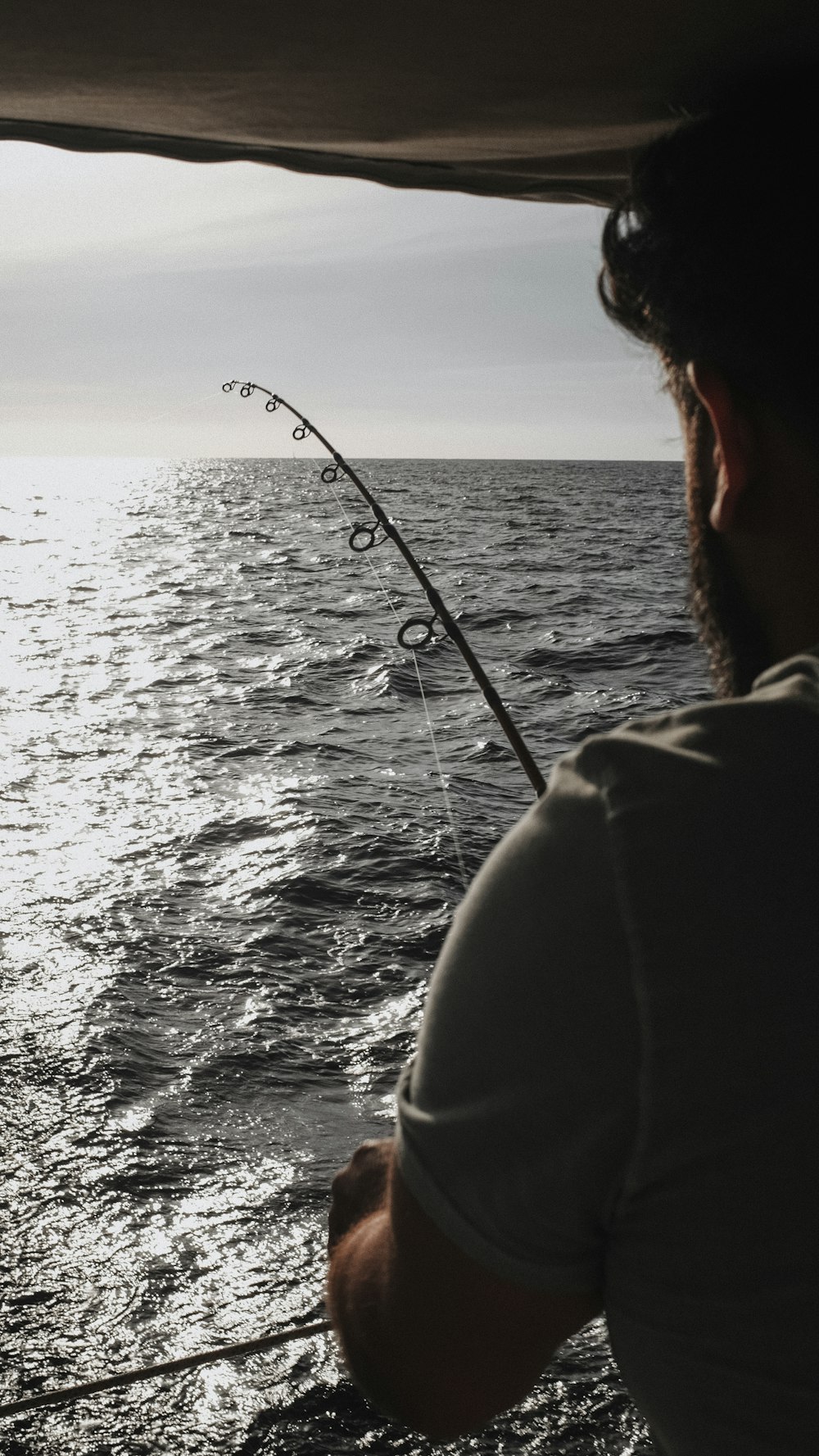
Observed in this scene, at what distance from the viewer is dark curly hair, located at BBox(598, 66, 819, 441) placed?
0.89 m

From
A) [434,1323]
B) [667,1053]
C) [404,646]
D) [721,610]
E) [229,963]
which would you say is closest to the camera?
[667,1053]

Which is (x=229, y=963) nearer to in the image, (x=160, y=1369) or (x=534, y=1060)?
(x=160, y=1369)

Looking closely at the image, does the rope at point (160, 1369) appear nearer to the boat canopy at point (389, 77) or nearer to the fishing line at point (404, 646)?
the fishing line at point (404, 646)

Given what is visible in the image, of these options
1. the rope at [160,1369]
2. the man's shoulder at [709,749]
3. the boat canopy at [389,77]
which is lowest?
the rope at [160,1369]

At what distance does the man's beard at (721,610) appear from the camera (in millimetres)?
950

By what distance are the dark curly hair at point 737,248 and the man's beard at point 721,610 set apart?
11 centimetres

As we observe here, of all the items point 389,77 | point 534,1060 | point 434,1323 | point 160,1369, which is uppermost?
point 389,77

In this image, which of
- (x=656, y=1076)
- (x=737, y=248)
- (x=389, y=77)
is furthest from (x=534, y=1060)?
(x=389, y=77)

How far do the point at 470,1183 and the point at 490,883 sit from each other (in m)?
0.20

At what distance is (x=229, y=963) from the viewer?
636 cm

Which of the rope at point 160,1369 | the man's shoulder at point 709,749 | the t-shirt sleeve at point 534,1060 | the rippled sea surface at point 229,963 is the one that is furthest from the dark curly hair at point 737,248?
the rippled sea surface at point 229,963

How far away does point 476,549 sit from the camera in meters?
29.9

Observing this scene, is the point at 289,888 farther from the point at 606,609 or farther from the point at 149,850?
the point at 606,609

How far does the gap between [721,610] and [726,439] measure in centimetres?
14
